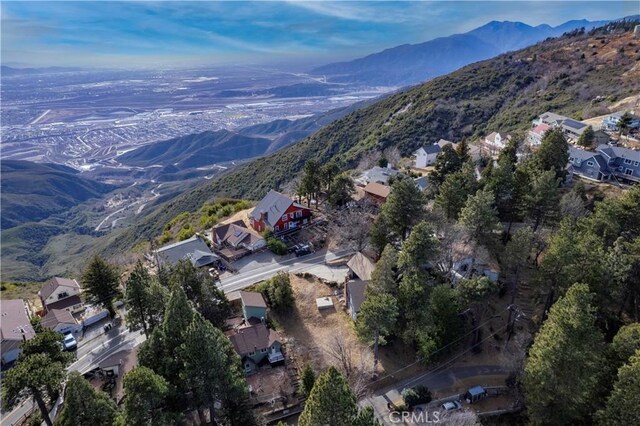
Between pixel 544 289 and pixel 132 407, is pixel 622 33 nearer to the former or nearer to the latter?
pixel 544 289

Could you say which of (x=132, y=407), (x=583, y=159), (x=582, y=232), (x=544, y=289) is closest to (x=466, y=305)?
(x=544, y=289)

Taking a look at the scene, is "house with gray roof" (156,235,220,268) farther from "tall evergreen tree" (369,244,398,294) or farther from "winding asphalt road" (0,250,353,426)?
"tall evergreen tree" (369,244,398,294)

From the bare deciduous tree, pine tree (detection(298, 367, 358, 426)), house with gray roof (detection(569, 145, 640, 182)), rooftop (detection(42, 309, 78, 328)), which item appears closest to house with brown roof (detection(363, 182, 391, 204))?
the bare deciduous tree

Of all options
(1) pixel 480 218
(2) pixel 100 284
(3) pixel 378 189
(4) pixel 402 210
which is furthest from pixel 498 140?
(2) pixel 100 284

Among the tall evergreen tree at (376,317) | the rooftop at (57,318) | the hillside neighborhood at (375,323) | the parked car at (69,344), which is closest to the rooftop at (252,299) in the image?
the hillside neighborhood at (375,323)

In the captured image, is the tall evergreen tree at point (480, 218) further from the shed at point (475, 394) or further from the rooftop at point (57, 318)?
the rooftop at point (57, 318)

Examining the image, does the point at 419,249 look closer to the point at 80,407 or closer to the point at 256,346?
the point at 256,346
